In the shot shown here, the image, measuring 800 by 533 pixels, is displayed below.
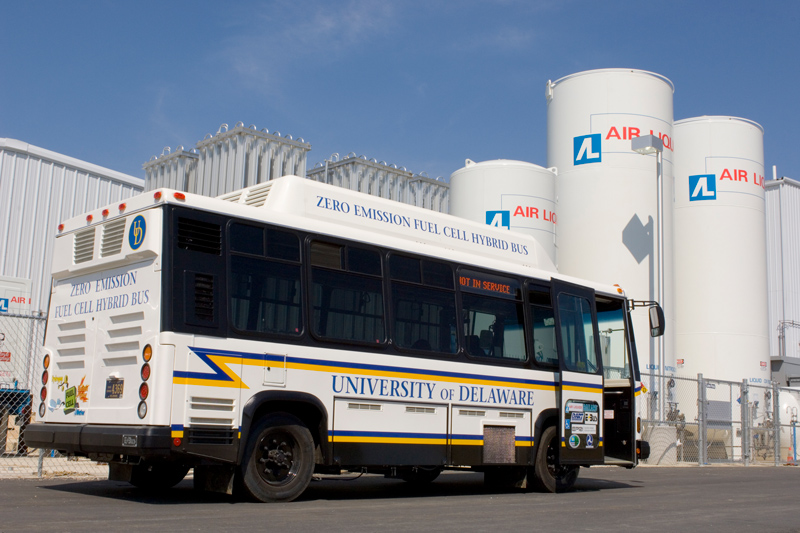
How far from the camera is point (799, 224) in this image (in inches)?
1660

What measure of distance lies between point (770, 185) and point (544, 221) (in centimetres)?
2323

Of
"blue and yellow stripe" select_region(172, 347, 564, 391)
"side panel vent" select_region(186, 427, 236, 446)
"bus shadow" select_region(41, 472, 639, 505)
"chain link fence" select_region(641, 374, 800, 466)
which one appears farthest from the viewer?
"chain link fence" select_region(641, 374, 800, 466)

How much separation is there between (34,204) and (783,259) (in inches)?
1332

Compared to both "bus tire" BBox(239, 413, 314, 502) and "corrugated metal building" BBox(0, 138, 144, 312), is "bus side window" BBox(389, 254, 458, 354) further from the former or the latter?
"corrugated metal building" BBox(0, 138, 144, 312)

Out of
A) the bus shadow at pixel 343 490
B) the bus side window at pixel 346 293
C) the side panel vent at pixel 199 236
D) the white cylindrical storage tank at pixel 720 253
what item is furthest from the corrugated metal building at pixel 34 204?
the white cylindrical storage tank at pixel 720 253

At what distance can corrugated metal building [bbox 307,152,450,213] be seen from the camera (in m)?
25.9

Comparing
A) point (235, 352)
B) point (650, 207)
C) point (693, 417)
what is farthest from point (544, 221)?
point (235, 352)

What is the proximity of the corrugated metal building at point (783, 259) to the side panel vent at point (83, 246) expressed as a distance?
38295 mm

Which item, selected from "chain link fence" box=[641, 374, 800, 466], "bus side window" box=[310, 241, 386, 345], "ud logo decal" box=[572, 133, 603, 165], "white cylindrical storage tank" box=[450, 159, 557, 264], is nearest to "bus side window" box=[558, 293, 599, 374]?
"bus side window" box=[310, 241, 386, 345]

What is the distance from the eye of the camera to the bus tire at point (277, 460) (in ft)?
26.1

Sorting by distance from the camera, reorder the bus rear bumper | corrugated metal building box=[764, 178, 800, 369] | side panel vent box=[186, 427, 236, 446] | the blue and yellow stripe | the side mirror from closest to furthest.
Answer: the bus rear bumper
side panel vent box=[186, 427, 236, 446]
the blue and yellow stripe
the side mirror
corrugated metal building box=[764, 178, 800, 369]

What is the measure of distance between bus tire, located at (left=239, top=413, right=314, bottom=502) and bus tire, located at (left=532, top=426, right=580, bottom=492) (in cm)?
372

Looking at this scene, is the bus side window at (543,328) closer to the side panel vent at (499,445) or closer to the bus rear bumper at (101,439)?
the side panel vent at (499,445)

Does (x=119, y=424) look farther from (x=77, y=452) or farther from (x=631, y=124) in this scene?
(x=631, y=124)
